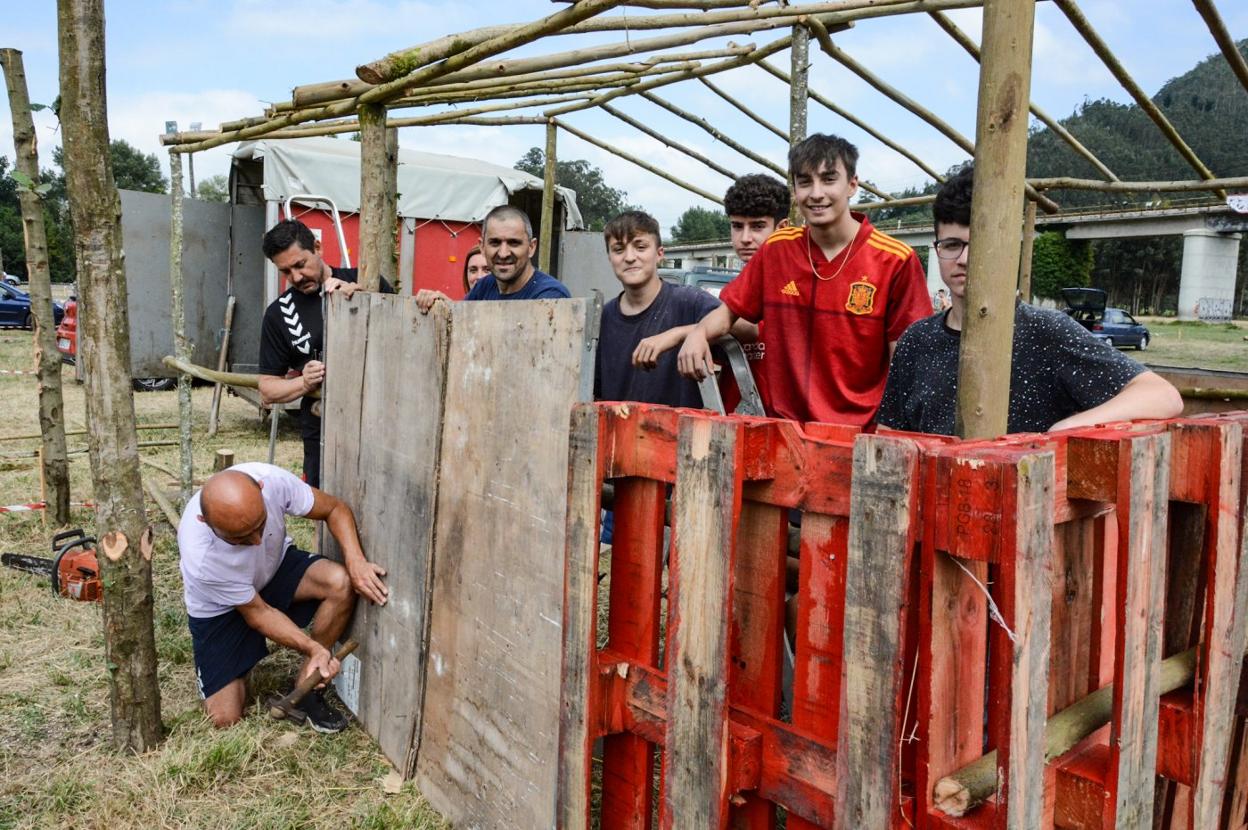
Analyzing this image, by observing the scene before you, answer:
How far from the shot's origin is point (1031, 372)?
2283 mm

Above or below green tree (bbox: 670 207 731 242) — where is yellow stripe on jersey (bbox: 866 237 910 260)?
below

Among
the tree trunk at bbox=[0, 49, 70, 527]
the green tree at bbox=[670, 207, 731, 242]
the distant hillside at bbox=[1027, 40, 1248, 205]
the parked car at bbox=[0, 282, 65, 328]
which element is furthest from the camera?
the green tree at bbox=[670, 207, 731, 242]

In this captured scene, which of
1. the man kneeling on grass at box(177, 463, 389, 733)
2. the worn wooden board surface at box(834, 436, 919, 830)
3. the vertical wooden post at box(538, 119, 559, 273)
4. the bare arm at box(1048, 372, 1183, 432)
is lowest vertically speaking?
the man kneeling on grass at box(177, 463, 389, 733)

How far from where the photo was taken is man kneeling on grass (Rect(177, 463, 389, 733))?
3604 mm

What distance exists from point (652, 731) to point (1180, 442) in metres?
1.32

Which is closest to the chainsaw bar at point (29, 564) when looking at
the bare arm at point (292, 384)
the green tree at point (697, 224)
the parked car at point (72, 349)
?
the bare arm at point (292, 384)

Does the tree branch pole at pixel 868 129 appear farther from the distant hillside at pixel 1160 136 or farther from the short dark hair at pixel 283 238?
the distant hillside at pixel 1160 136

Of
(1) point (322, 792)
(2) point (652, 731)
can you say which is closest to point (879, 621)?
(2) point (652, 731)

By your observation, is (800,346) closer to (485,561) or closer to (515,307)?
(515,307)

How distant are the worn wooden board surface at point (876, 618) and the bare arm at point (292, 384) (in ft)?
11.0

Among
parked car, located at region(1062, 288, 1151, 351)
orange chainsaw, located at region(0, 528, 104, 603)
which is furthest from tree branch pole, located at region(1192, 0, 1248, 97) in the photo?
parked car, located at region(1062, 288, 1151, 351)

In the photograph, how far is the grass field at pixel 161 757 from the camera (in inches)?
123

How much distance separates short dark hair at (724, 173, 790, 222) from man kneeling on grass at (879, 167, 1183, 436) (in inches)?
55.3

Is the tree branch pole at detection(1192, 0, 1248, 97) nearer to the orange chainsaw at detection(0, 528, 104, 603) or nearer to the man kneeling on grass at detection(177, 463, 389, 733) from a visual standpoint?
the man kneeling on grass at detection(177, 463, 389, 733)
